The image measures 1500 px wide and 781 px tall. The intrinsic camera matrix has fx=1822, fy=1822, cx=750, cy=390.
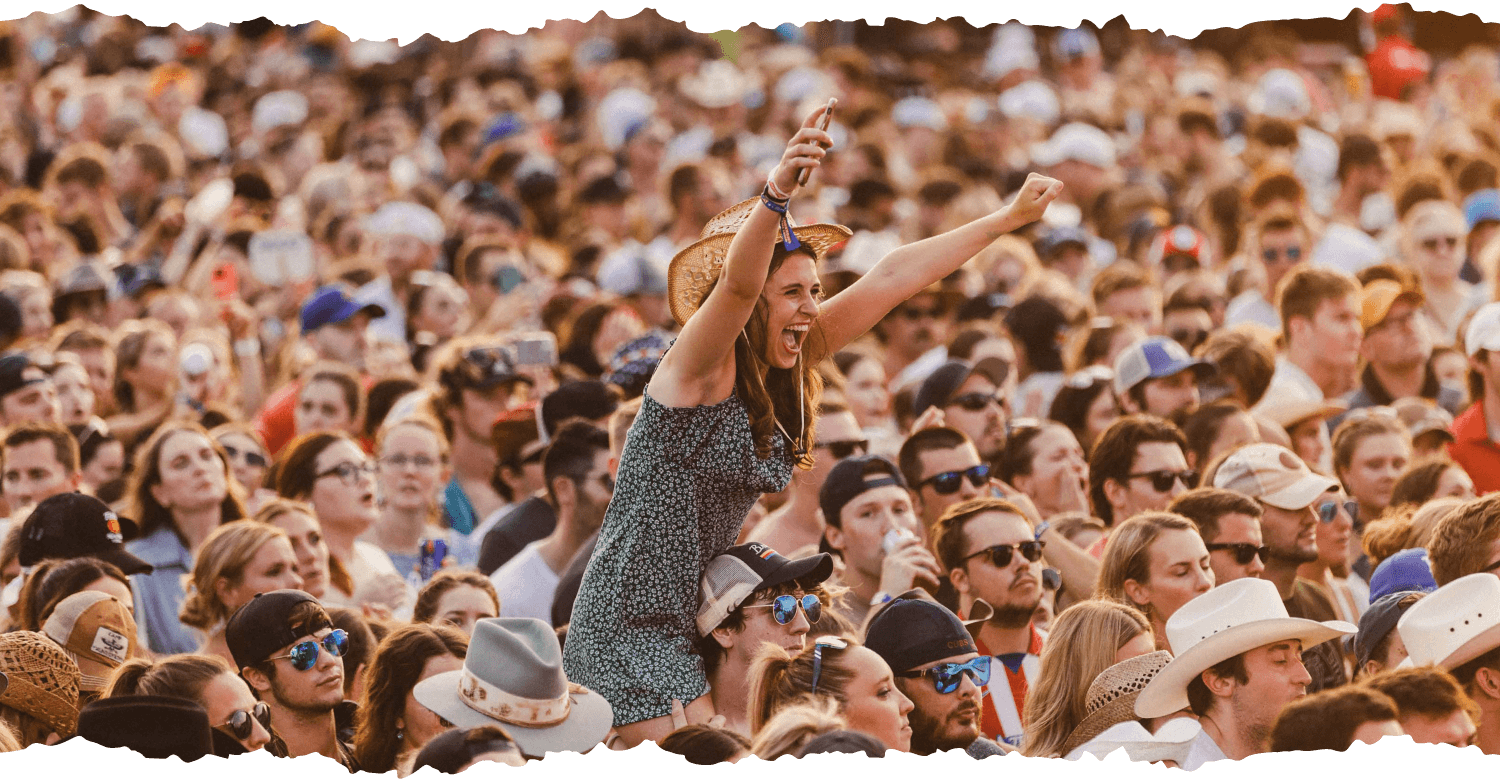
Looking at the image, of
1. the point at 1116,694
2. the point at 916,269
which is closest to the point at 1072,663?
the point at 1116,694

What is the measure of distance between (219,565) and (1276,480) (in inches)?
122

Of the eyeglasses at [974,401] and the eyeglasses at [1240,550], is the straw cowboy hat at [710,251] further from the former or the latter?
the eyeglasses at [974,401]

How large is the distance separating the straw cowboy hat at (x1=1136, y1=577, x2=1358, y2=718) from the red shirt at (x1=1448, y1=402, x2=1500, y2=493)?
244 cm

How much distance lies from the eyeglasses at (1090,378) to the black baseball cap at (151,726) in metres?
4.27

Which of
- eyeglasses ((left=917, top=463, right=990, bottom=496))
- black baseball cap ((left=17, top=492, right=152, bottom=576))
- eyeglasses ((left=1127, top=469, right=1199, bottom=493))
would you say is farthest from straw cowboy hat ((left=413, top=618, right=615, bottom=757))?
eyeglasses ((left=1127, top=469, right=1199, bottom=493))

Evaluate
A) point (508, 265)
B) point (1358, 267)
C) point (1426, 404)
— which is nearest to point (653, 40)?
point (508, 265)

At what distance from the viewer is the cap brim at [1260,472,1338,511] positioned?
17.6 feet

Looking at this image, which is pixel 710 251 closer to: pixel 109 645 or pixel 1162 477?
pixel 109 645

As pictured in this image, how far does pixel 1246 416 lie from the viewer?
6.35 meters

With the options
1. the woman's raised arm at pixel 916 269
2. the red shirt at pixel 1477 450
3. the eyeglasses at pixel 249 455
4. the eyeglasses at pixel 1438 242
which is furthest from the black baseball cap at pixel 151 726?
the eyeglasses at pixel 1438 242

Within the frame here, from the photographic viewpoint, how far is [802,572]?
3812 mm

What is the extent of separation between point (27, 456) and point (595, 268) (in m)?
4.21

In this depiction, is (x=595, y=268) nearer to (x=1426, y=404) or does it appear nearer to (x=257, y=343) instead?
(x=257, y=343)

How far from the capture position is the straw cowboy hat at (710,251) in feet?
12.1
